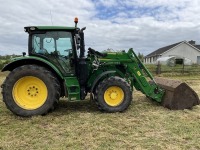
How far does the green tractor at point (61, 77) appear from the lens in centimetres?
617

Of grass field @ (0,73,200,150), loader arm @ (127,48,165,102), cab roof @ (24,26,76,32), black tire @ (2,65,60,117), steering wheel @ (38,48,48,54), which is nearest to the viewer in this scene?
grass field @ (0,73,200,150)

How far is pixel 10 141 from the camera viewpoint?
457 centimetres

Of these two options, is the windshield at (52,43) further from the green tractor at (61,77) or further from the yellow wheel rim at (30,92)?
the yellow wheel rim at (30,92)

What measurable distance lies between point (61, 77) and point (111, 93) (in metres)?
1.27

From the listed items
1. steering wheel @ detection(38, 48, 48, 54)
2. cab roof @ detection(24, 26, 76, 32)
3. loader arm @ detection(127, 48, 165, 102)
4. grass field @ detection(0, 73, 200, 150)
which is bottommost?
grass field @ detection(0, 73, 200, 150)

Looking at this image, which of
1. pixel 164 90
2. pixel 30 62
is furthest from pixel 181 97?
pixel 30 62

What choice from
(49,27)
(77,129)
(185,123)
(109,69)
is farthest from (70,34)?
(185,123)

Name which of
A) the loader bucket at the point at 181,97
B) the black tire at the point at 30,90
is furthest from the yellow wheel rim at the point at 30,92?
the loader bucket at the point at 181,97

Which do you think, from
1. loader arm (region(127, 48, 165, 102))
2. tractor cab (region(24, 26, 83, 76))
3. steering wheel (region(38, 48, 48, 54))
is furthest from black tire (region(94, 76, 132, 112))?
steering wheel (region(38, 48, 48, 54))

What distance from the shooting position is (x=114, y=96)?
6641 mm

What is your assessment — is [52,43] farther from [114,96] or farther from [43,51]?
[114,96]

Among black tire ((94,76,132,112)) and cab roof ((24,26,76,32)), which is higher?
cab roof ((24,26,76,32))

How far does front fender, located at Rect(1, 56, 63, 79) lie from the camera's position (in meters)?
6.21

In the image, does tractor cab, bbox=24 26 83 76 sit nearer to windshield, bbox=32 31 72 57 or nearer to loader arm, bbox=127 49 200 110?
windshield, bbox=32 31 72 57
